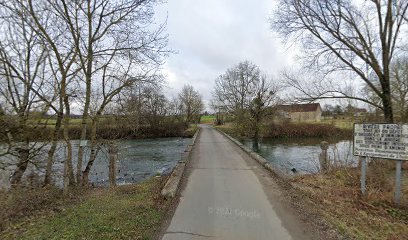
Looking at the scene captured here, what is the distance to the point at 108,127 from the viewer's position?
34.2 feet

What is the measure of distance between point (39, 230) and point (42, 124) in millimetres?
3008

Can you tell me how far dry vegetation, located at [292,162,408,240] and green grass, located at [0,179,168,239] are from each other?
360cm

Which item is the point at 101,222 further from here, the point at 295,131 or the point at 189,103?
the point at 189,103

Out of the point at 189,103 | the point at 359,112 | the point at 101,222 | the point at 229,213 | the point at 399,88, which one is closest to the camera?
the point at 101,222

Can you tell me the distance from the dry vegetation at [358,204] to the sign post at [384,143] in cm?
37

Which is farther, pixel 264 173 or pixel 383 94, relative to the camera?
pixel 383 94

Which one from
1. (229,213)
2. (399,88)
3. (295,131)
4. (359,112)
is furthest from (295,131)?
(229,213)

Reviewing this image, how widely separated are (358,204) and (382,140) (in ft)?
5.40

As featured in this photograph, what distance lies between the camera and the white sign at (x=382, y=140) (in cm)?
536

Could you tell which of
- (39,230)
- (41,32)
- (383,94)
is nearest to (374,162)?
(383,94)

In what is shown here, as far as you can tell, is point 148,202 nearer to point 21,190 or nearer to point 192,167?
point 21,190

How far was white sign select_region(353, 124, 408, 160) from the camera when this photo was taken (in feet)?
17.6

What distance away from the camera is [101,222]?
4598mm

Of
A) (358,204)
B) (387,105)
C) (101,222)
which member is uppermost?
(387,105)
